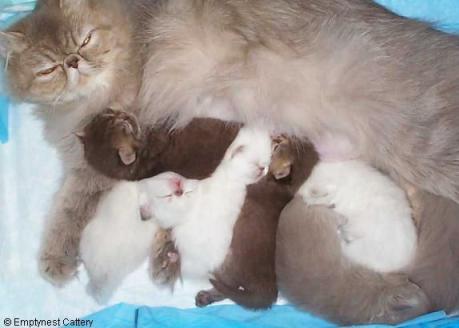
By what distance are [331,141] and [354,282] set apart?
0.46m

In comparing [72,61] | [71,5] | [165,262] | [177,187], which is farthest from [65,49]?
[165,262]

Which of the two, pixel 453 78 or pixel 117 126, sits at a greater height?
pixel 453 78

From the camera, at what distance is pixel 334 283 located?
2.17 metres

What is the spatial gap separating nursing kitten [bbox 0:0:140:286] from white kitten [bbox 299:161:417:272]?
71 centimetres

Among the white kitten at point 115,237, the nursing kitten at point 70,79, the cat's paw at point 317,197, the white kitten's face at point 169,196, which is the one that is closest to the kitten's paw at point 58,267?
the nursing kitten at point 70,79

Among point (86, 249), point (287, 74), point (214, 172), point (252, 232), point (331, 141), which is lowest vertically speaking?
point (86, 249)

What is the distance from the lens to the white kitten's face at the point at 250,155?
225cm

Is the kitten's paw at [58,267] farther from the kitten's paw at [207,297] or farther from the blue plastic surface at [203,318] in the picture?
the kitten's paw at [207,297]

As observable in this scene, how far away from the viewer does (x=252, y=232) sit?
2193mm

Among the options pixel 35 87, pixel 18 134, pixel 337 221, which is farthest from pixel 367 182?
pixel 18 134

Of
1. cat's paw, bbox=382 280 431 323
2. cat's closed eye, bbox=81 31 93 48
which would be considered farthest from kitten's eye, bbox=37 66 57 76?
cat's paw, bbox=382 280 431 323

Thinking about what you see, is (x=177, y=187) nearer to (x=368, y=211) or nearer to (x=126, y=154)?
(x=126, y=154)

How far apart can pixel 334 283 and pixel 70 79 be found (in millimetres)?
1061

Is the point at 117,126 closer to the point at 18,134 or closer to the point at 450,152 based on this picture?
the point at 18,134
